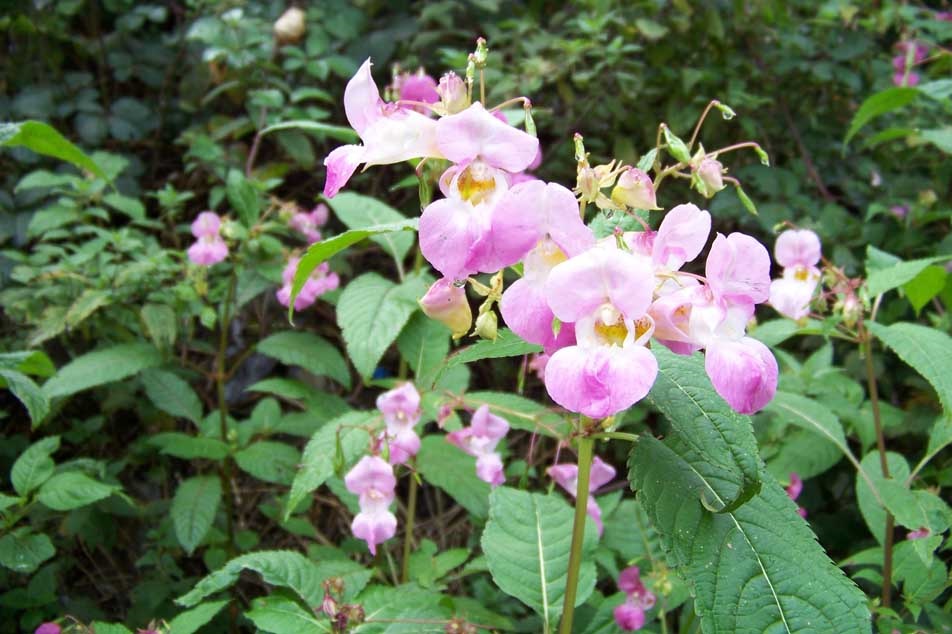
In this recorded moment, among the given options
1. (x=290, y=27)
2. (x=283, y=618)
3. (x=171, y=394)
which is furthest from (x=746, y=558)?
(x=290, y=27)

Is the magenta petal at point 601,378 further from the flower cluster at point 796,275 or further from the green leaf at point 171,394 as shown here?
the green leaf at point 171,394

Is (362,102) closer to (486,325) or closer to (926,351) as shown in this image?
(486,325)

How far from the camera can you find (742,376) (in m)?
0.77

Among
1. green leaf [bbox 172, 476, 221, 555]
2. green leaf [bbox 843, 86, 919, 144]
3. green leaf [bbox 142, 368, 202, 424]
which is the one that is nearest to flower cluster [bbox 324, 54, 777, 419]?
green leaf [bbox 172, 476, 221, 555]

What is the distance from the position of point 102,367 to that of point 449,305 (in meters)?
1.27

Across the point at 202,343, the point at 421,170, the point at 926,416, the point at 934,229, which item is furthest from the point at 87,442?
the point at 934,229

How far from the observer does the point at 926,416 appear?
2049 millimetres

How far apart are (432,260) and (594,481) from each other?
96cm

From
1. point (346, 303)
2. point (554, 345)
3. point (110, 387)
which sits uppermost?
point (554, 345)

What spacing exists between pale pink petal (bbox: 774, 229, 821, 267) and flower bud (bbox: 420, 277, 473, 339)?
91cm

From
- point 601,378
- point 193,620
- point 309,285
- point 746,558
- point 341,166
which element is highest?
point 341,166

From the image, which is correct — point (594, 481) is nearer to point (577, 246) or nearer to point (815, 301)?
point (815, 301)

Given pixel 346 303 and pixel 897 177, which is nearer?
pixel 346 303

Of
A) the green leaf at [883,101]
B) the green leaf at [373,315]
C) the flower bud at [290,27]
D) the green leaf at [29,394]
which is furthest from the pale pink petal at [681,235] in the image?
the flower bud at [290,27]
